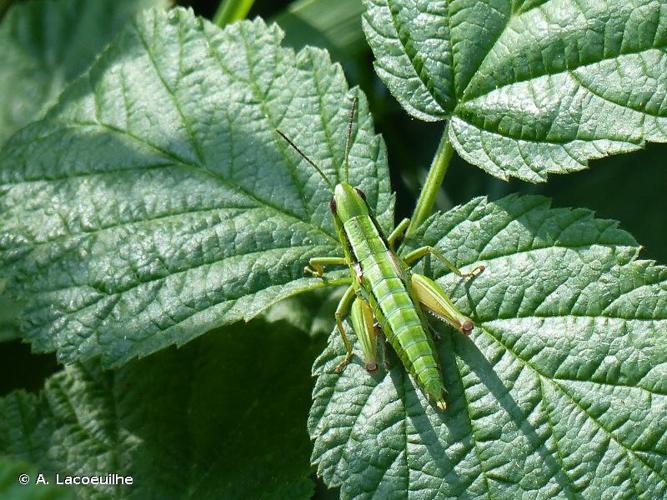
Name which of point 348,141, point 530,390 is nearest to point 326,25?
point 348,141

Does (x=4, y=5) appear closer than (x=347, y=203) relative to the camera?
No

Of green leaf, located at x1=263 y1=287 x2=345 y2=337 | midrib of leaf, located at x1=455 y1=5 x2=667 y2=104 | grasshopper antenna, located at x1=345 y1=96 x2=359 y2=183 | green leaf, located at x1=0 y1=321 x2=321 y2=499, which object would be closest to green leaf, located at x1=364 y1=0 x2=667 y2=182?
midrib of leaf, located at x1=455 y1=5 x2=667 y2=104

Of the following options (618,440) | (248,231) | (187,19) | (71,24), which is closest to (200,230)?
(248,231)

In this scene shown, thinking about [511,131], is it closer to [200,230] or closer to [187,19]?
[200,230]

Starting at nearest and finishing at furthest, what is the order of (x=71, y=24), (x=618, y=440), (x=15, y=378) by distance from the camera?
(x=618, y=440), (x=15, y=378), (x=71, y=24)

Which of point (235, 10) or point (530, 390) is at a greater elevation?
point (235, 10)

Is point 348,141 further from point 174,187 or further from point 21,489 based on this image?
point 21,489
